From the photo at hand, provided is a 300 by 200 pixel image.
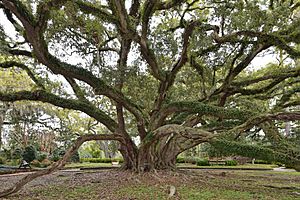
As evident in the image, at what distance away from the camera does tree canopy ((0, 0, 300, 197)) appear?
630cm

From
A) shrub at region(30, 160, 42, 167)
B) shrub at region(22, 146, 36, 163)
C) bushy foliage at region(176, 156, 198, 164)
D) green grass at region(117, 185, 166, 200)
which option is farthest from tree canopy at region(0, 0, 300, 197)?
bushy foliage at region(176, 156, 198, 164)

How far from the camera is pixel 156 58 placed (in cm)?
823

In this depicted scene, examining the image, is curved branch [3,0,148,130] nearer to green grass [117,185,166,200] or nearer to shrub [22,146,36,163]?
green grass [117,185,166,200]

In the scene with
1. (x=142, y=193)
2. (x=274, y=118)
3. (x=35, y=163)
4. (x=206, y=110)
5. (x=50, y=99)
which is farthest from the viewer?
(x=35, y=163)

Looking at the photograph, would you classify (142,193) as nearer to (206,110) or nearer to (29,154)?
(206,110)

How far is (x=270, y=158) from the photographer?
5.52 metres

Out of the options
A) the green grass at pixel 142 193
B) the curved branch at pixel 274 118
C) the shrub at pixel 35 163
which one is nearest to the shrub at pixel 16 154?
the shrub at pixel 35 163

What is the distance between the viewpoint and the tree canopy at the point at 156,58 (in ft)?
20.7

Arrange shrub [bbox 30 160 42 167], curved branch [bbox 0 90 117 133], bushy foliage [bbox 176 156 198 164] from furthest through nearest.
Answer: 1. bushy foliage [bbox 176 156 198 164]
2. shrub [bbox 30 160 42 167]
3. curved branch [bbox 0 90 117 133]

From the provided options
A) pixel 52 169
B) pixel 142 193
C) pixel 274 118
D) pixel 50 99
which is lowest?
pixel 142 193

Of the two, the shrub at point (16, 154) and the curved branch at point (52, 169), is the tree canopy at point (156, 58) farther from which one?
the shrub at point (16, 154)

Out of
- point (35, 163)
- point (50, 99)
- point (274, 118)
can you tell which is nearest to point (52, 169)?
point (50, 99)

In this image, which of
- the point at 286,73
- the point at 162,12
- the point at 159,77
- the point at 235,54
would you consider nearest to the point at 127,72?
the point at 159,77

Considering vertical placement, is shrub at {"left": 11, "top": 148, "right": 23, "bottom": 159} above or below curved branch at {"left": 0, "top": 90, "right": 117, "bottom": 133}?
below
